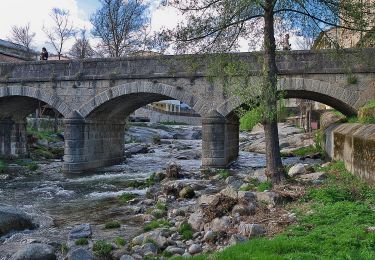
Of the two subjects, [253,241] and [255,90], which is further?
[255,90]

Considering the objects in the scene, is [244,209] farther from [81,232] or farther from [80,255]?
[81,232]

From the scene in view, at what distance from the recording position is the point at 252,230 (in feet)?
21.1

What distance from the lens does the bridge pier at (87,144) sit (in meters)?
19.6

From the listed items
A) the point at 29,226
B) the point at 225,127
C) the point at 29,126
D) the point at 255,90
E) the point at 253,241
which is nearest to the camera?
the point at 253,241

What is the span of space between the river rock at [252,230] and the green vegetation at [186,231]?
1.07 m

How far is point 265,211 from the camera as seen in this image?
771 centimetres

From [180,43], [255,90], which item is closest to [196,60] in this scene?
[180,43]

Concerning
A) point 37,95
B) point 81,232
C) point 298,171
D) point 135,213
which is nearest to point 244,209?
point 81,232

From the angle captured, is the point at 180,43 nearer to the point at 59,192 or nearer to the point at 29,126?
the point at 59,192

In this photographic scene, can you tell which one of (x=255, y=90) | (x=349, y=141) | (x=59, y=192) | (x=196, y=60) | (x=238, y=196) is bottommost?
(x=59, y=192)

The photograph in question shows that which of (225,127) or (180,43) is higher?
(180,43)

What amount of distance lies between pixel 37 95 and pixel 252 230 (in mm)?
16719

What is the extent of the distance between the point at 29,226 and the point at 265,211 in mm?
5252

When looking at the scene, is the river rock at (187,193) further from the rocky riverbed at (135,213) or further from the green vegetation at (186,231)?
the green vegetation at (186,231)
